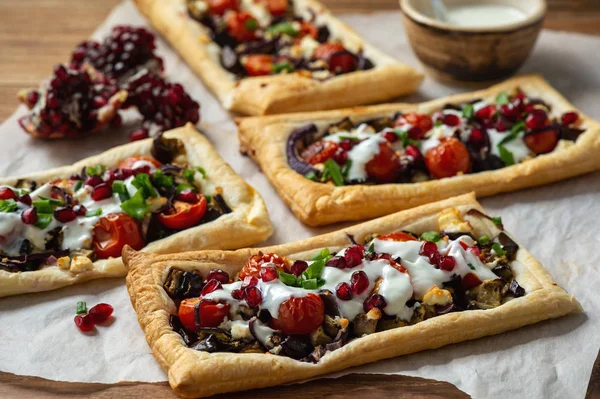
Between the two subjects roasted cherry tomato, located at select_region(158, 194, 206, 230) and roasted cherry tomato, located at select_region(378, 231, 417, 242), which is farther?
roasted cherry tomato, located at select_region(158, 194, 206, 230)

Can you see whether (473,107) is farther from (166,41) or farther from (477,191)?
(166,41)

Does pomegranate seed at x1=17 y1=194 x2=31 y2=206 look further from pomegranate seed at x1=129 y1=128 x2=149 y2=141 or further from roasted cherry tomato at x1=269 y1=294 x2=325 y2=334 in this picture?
roasted cherry tomato at x1=269 y1=294 x2=325 y2=334

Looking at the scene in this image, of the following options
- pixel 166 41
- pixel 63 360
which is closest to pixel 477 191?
pixel 63 360

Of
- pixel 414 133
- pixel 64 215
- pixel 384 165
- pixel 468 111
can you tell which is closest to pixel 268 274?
pixel 64 215

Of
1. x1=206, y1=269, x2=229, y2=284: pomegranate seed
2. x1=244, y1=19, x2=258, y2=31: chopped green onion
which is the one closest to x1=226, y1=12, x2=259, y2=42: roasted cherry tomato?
x1=244, y1=19, x2=258, y2=31: chopped green onion

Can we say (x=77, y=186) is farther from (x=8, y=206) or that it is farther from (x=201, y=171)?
(x=201, y=171)

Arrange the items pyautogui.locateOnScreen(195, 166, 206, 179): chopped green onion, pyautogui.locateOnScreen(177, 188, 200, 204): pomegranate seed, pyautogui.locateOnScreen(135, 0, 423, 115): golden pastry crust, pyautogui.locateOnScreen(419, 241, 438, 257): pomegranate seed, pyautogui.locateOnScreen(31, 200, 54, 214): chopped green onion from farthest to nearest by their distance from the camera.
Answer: pyautogui.locateOnScreen(135, 0, 423, 115): golden pastry crust → pyautogui.locateOnScreen(195, 166, 206, 179): chopped green onion → pyautogui.locateOnScreen(177, 188, 200, 204): pomegranate seed → pyautogui.locateOnScreen(31, 200, 54, 214): chopped green onion → pyautogui.locateOnScreen(419, 241, 438, 257): pomegranate seed

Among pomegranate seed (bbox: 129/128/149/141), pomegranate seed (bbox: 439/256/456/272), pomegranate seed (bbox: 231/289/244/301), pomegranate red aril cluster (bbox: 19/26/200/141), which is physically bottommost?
pomegranate seed (bbox: 129/128/149/141)

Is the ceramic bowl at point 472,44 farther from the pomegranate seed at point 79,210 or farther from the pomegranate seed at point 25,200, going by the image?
the pomegranate seed at point 25,200
